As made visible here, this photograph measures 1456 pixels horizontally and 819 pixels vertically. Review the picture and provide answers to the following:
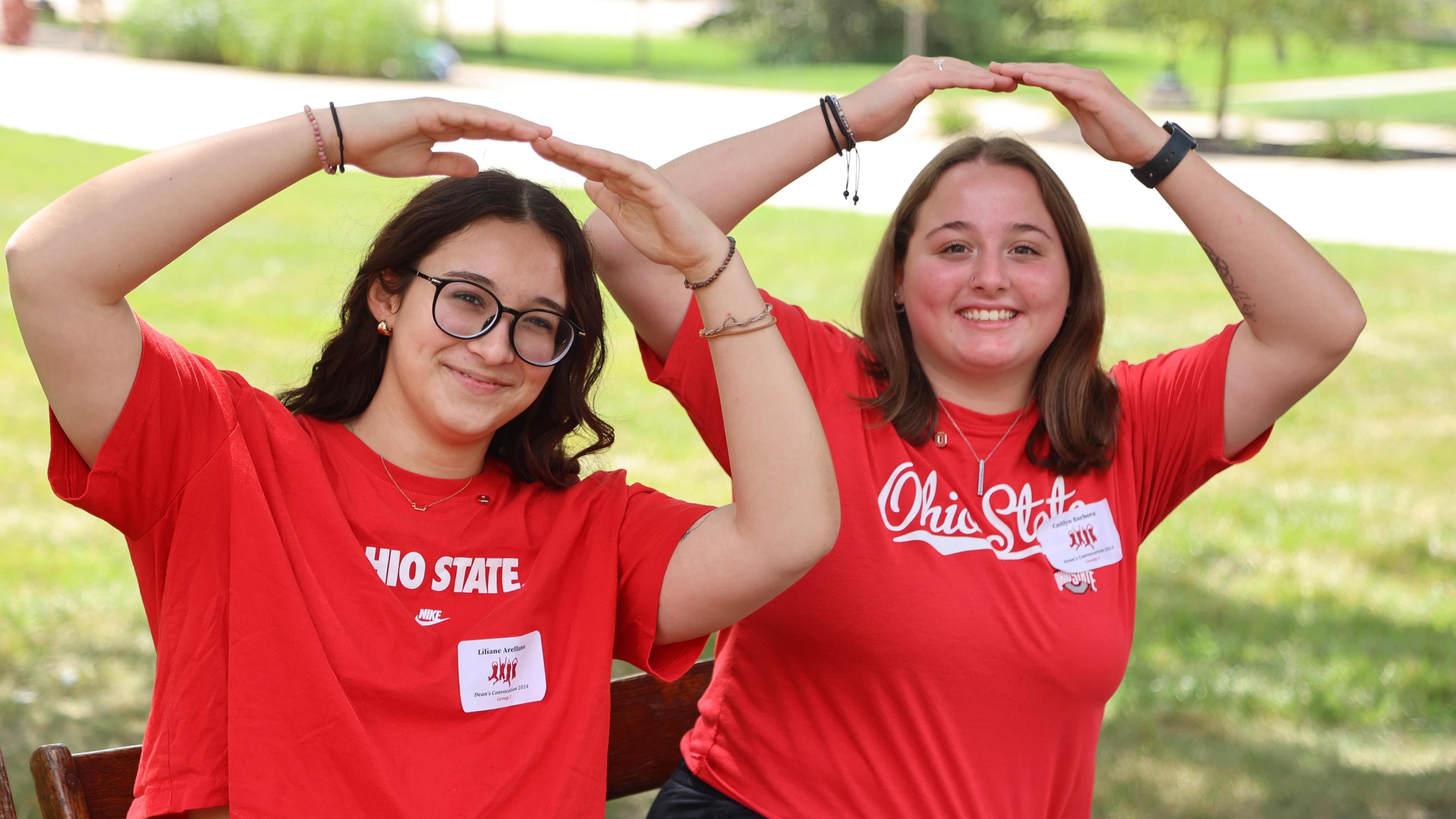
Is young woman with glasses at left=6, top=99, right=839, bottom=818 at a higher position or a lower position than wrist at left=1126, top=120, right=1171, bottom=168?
lower

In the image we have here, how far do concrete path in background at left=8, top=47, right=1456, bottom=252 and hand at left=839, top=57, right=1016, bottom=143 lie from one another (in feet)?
33.1

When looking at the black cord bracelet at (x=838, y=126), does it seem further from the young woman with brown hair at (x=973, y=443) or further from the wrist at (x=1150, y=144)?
the wrist at (x=1150, y=144)

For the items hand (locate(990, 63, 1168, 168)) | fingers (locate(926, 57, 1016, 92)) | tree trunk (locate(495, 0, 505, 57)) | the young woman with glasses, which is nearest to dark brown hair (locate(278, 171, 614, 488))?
the young woman with glasses

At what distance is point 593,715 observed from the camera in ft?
7.73

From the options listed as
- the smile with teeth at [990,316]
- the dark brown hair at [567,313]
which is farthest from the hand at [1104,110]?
the dark brown hair at [567,313]

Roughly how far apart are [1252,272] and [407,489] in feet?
6.02

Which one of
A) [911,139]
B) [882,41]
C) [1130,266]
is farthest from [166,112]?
[882,41]

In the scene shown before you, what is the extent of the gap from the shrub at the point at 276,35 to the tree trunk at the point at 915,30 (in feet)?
40.3

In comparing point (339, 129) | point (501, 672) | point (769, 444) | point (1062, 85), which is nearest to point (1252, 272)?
point (1062, 85)

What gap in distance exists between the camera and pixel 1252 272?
9.45 ft

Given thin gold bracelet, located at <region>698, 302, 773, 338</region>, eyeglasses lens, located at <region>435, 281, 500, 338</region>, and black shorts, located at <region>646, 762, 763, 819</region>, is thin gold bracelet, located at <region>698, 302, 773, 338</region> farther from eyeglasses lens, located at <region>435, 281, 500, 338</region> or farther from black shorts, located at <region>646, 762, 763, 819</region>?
black shorts, located at <region>646, 762, 763, 819</region>

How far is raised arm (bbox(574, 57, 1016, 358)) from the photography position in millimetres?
2783

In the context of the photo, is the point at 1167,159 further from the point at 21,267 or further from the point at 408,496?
the point at 21,267

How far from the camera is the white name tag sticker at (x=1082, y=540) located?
9.10ft
